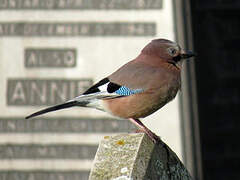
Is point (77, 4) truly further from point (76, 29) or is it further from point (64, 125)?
point (64, 125)

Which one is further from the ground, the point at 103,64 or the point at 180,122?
the point at 103,64

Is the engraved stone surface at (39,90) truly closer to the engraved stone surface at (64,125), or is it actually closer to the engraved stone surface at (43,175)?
the engraved stone surface at (64,125)

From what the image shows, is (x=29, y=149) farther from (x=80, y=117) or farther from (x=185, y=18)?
(x=185, y=18)

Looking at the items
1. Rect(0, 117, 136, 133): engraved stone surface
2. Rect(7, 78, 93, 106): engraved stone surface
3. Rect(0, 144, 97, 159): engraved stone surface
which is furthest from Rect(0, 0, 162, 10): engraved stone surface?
Rect(0, 144, 97, 159): engraved stone surface

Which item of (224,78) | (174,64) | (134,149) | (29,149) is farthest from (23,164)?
(134,149)

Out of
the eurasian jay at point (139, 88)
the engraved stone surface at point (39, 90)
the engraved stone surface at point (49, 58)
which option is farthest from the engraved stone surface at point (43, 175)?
the eurasian jay at point (139, 88)

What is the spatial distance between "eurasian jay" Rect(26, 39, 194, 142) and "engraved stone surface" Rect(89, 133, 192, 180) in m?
0.53

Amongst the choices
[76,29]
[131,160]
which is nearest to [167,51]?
[131,160]

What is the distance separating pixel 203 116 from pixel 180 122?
63.1 inches

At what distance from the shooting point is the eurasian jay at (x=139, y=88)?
3.58 m

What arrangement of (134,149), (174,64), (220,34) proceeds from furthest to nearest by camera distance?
(220,34) → (174,64) → (134,149)

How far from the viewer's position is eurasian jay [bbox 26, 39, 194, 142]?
11.8 ft

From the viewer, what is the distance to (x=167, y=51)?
3711 millimetres

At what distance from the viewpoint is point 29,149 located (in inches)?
279
